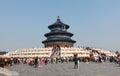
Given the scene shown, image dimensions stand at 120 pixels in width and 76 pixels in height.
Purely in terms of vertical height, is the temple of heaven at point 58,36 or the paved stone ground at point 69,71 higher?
the temple of heaven at point 58,36

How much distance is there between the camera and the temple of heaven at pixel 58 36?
8994 centimetres

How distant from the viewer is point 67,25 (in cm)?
9881

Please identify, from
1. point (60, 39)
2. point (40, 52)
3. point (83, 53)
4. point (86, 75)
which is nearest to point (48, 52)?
point (40, 52)

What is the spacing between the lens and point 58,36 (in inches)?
3644

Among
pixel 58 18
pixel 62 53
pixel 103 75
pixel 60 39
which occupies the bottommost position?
pixel 103 75

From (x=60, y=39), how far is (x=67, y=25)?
10657 mm

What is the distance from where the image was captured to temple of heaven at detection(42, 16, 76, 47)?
89.9m

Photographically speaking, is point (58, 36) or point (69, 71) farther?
point (58, 36)

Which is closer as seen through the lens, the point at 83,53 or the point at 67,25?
the point at 83,53

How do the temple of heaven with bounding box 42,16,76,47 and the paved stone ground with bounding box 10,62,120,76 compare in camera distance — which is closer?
the paved stone ground with bounding box 10,62,120,76

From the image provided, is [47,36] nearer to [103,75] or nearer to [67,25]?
[67,25]

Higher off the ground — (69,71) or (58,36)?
(58,36)

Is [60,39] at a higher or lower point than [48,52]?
higher

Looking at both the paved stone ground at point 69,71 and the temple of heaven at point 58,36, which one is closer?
the paved stone ground at point 69,71
